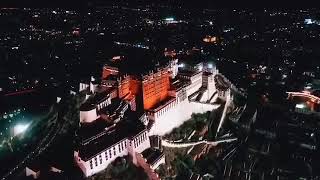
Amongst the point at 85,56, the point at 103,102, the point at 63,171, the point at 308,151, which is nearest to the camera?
the point at 63,171

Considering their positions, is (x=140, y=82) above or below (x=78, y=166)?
above

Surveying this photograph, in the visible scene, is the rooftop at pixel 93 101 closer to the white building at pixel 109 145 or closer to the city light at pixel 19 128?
the white building at pixel 109 145

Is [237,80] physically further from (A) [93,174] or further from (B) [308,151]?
(A) [93,174]

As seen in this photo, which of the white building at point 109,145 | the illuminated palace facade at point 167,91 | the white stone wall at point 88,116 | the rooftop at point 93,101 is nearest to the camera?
the white building at point 109,145

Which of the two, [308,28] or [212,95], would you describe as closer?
[212,95]

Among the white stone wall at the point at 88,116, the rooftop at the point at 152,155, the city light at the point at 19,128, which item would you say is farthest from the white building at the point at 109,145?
the city light at the point at 19,128

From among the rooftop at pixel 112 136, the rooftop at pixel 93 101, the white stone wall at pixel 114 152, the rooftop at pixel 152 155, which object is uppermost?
the rooftop at pixel 93 101

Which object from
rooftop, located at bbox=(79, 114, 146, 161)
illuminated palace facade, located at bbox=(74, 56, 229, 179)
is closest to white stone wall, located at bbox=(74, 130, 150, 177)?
illuminated palace facade, located at bbox=(74, 56, 229, 179)

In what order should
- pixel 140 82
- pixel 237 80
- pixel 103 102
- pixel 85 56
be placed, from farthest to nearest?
pixel 85 56 < pixel 237 80 < pixel 140 82 < pixel 103 102

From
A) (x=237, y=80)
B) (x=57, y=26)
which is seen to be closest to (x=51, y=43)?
(x=57, y=26)
